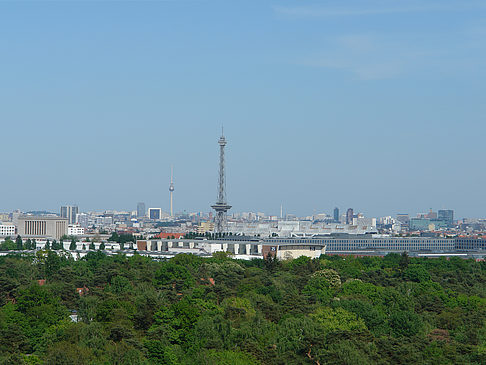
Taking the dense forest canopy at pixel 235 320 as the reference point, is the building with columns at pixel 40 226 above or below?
above

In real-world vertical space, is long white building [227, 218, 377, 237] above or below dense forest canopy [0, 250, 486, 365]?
above

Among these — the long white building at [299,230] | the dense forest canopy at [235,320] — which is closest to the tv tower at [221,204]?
the long white building at [299,230]

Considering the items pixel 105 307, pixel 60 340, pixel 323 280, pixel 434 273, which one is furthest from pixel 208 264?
pixel 60 340

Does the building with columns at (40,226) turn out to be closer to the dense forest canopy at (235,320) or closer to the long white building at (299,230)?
the long white building at (299,230)

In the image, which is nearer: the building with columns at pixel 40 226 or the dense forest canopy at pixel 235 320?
the dense forest canopy at pixel 235 320

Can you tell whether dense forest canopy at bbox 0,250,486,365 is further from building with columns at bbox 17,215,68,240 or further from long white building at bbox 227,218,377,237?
building with columns at bbox 17,215,68,240

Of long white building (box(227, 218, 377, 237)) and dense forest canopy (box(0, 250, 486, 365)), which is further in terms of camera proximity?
long white building (box(227, 218, 377, 237))

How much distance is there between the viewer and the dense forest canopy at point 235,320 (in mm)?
39188

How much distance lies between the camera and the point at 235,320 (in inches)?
1822

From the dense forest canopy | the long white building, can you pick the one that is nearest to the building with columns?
the long white building

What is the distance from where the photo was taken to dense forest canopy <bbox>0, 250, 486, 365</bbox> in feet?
129

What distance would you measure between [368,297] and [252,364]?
20638 millimetres

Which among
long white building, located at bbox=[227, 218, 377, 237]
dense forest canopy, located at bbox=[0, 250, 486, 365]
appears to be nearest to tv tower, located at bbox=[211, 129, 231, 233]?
long white building, located at bbox=[227, 218, 377, 237]

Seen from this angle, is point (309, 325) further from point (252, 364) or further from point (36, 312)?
point (36, 312)
